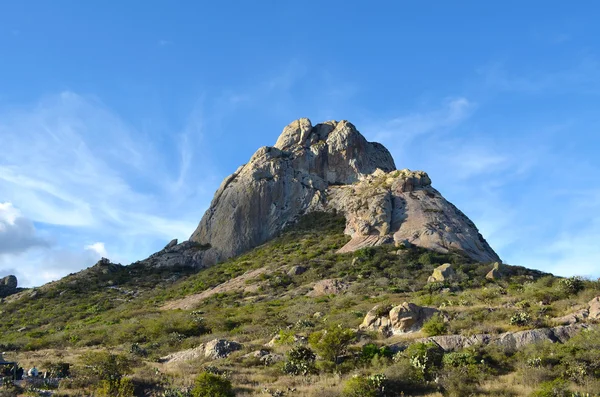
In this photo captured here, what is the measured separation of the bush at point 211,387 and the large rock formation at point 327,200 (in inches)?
1801

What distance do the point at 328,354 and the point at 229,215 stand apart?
208 feet

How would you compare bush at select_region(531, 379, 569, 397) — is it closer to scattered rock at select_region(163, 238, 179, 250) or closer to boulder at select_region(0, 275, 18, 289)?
scattered rock at select_region(163, 238, 179, 250)

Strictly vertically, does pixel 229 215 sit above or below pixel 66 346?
above

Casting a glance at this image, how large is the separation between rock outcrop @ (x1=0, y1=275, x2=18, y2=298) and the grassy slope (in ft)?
48.0

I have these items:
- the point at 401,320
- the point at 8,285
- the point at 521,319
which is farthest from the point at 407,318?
the point at 8,285

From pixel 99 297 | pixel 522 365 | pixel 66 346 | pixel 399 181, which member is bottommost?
pixel 522 365

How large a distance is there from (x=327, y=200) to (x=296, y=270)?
29.0m

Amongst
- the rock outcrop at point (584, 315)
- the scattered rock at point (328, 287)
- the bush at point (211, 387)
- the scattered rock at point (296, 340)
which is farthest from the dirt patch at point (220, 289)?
the rock outcrop at point (584, 315)

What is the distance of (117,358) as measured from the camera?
19719mm

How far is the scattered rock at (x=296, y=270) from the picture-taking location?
181 ft

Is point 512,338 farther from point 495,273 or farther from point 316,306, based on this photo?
point 495,273

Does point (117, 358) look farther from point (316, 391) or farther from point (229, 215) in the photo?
point (229, 215)

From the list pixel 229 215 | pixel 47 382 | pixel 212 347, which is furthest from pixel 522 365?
pixel 229 215

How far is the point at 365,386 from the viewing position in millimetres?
15984
